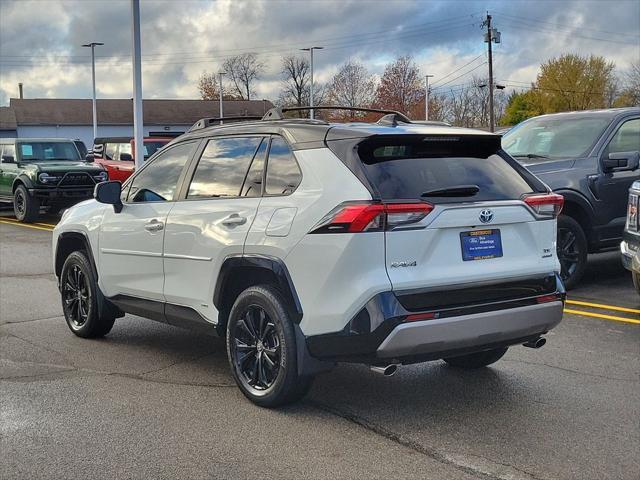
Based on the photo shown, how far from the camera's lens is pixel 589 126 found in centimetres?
912

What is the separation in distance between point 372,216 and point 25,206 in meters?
15.4

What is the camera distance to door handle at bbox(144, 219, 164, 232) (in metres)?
5.54

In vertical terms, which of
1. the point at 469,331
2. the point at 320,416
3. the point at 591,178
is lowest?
the point at 320,416

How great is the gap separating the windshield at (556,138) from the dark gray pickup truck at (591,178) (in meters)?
0.01

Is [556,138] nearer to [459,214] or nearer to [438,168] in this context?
[438,168]

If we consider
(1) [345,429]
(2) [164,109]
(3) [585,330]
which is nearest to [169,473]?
(1) [345,429]

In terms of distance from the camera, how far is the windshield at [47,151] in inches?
728

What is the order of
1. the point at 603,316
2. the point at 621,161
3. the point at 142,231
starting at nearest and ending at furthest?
the point at 142,231
the point at 603,316
the point at 621,161

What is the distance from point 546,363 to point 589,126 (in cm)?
426

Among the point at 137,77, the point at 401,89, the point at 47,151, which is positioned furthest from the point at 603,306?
the point at 401,89

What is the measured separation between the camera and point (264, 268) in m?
4.61

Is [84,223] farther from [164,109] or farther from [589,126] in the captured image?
[164,109]

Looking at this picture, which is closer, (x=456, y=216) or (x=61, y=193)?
(x=456, y=216)

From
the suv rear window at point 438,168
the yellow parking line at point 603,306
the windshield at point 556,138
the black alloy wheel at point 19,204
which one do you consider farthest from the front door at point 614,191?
the black alloy wheel at point 19,204
